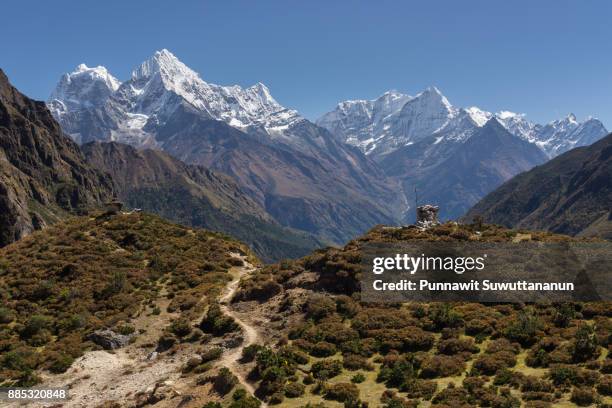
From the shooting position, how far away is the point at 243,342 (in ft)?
173

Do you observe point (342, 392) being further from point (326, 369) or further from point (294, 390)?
point (326, 369)

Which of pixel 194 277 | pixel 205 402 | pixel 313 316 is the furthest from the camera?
pixel 194 277

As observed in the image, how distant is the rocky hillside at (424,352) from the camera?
36.6 meters

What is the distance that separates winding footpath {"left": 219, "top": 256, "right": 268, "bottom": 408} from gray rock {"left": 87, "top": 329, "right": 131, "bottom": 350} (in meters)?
10.9

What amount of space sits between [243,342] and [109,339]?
14.8 meters

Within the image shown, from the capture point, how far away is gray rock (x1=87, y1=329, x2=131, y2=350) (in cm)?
5622

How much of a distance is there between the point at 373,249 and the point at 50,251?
48.1 metres

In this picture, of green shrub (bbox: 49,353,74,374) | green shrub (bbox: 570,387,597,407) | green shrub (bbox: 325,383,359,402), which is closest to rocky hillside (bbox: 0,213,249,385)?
green shrub (bbox: 49,353,74,374)

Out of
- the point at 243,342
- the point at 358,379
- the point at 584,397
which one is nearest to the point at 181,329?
the point at 243,342

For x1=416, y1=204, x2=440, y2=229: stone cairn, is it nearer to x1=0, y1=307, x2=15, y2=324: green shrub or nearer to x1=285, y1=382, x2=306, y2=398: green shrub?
x1=285, y1=382, x2=306, y2=398: green shrub

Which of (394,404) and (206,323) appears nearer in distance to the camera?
(394,404)

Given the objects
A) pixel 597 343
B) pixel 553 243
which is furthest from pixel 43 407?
pixel 553 243

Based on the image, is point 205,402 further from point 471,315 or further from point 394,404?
point 471,315

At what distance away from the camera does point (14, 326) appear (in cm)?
6050
